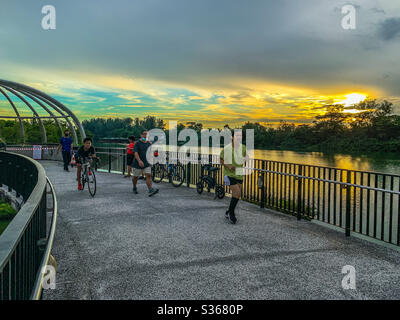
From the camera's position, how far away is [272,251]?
4957 mm

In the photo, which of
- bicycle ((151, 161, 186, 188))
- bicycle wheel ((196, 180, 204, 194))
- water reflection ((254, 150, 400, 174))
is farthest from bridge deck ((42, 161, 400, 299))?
water reflection ((254, 150, 400, 174))

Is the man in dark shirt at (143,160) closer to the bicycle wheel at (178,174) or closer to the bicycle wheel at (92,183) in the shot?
the bicycle wheel at (92,183)

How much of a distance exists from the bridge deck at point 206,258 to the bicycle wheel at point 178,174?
4231 mm

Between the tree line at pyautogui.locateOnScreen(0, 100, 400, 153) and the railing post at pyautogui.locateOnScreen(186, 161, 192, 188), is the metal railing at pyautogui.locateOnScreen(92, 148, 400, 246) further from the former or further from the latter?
the tree line at pyautogui.locateOnScreen(0, 100, 400, 153)

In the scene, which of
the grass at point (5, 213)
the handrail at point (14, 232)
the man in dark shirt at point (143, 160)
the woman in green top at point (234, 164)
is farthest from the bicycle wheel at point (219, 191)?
the grass at point (5, 213)

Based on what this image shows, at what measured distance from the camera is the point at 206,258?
4.62 m

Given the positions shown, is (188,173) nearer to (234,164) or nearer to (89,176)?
(89,176)

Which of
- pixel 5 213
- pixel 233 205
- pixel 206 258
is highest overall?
pixel 233 205

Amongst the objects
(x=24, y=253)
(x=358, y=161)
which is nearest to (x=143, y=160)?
(x=24, y=253)

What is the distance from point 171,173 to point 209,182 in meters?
2.75

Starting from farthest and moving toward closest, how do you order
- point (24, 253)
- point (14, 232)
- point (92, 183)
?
point (92, 183) < point (24, 253) < point (14, 232)
